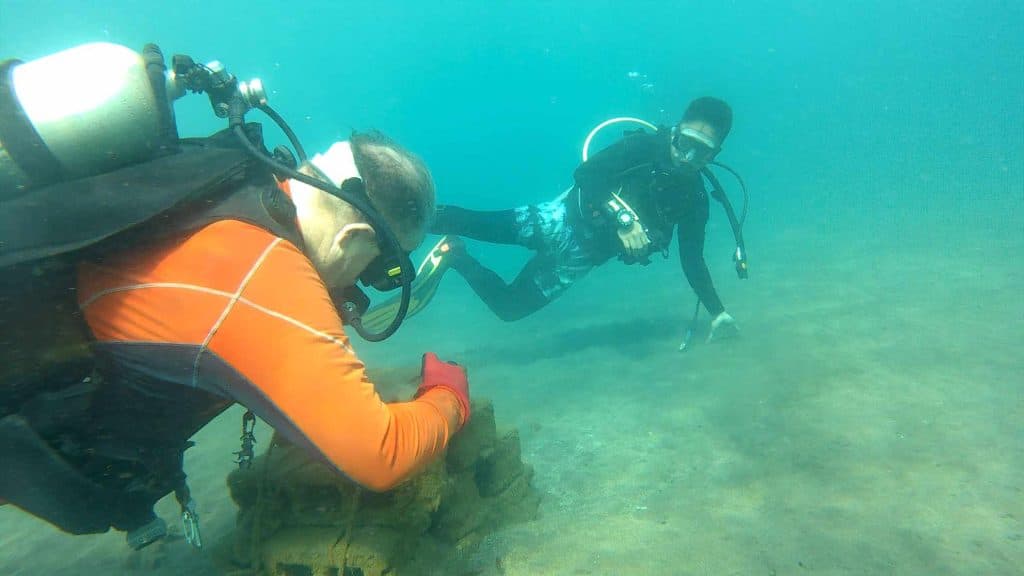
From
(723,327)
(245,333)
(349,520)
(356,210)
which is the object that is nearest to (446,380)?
(349,520)

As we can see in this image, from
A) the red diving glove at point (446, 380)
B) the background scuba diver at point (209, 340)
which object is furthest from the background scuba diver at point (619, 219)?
the background scuba diver at point (209, 340)

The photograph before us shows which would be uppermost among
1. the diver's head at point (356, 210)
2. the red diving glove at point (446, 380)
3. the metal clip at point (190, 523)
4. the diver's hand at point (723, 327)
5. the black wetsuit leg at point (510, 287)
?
the diver's head at point (356, 210)

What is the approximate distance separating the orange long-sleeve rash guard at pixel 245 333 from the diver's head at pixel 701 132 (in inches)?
256

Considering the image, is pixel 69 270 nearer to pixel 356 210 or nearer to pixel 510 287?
pixel 356 210

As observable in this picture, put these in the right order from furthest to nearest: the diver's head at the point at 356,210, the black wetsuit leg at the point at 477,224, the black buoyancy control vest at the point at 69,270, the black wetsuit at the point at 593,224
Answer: the black wetsuit leg at the point at 477,224
the black wetsuit at the point at 593,224
the diver's head at the point at 356,210
the black buoyancy control vest at the point at 69,270

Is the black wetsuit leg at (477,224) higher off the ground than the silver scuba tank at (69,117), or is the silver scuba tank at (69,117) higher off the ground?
the silver scuba tank at (69,117)

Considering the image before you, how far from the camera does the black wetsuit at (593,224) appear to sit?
7.46 meters

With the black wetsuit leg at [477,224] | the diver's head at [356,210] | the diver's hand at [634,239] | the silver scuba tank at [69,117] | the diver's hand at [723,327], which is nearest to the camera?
the silver scuba tank at [69,117]

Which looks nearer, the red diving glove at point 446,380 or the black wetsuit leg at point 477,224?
the red diving glove at point 446,380

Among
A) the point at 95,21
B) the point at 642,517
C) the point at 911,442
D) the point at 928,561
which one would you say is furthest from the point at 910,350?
the point at 95,21

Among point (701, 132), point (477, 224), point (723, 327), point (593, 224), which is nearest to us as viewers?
point (701, 132)

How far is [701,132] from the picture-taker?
276 inches

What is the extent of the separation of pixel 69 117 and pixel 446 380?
1750 millimetres

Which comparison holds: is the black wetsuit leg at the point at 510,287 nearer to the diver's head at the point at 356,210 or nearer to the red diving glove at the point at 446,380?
the red diving glove at the point at 446,380
